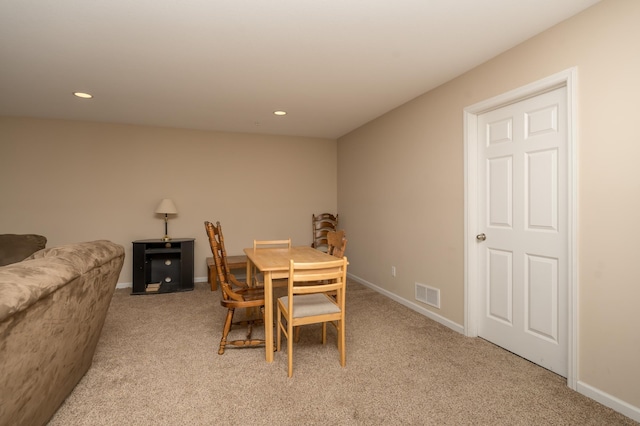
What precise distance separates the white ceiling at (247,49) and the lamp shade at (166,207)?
1337 mm

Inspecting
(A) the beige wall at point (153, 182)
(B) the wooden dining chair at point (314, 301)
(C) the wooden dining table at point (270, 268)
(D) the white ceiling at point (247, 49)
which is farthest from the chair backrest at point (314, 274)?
(A) the beige wall at point (153, 182)

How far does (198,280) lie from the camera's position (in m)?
5.13

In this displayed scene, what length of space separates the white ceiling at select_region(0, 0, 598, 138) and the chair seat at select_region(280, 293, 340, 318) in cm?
198

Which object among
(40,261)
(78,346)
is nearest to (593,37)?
(40,261)

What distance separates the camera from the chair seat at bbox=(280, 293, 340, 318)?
2297mm

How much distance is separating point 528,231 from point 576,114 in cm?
88

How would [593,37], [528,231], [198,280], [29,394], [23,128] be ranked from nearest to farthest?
[29,394] < [593,37] < [528,231] < [23,128] < [198,280]

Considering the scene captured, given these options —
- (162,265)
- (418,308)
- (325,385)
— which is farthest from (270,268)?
(162,265)

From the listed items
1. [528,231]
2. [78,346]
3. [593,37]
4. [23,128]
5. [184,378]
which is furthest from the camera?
[23,128]

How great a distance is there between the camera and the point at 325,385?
2.12 metres

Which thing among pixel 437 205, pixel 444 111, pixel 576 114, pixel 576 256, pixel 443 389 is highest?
pixel 444 111

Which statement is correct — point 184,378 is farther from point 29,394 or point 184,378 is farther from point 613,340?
point 613,340

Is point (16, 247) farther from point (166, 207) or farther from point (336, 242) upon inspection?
point (336, 242)

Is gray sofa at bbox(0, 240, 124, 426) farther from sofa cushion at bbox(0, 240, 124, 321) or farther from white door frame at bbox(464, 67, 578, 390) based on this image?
white door frame at bbox(464, 67, 578, 390)
